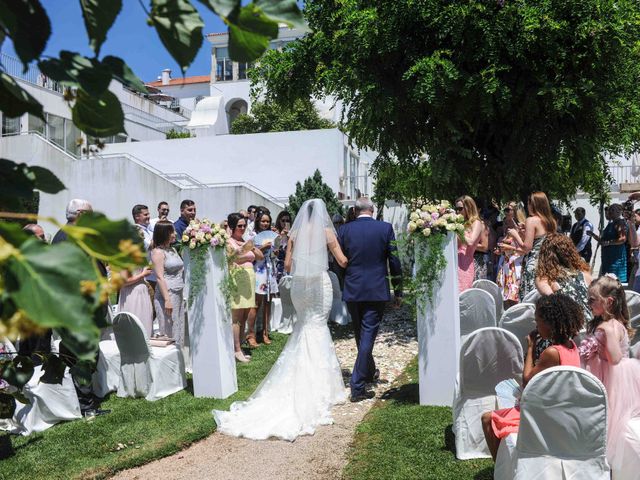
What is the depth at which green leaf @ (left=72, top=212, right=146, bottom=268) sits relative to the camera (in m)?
0.85

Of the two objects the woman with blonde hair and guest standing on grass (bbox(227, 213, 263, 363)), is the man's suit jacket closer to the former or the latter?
the woman with blonde hair

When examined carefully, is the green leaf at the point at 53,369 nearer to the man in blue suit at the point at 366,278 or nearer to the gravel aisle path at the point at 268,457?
the gravel aisle path at the point at 268,457

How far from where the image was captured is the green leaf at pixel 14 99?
1.02 metres

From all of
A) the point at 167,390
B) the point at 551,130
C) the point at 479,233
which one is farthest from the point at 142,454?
the point at 551,130

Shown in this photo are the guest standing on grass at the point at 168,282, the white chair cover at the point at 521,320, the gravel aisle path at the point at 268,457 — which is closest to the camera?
the gravel aisle path at the point at 268,457

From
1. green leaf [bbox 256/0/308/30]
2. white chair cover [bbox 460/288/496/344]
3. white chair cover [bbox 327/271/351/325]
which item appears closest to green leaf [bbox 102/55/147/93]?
green leaf [bbox 256/0/308/30]

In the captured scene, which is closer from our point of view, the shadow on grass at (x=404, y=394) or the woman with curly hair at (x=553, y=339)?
the woman with curly hair at (x=553, y=339)

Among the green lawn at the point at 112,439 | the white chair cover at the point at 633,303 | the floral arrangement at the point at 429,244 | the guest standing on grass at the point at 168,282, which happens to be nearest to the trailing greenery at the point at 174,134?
the guest standing on grass at the point at 168,282

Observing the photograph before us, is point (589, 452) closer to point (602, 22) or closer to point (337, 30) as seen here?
point (602, 22)

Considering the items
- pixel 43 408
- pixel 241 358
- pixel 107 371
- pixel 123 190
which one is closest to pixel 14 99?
pixel 43 408

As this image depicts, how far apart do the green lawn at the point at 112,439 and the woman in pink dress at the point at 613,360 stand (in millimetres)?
3582

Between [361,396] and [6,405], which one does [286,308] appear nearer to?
[361,396]

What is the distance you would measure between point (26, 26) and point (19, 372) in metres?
1.17

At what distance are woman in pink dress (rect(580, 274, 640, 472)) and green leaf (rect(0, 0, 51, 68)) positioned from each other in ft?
13.4
